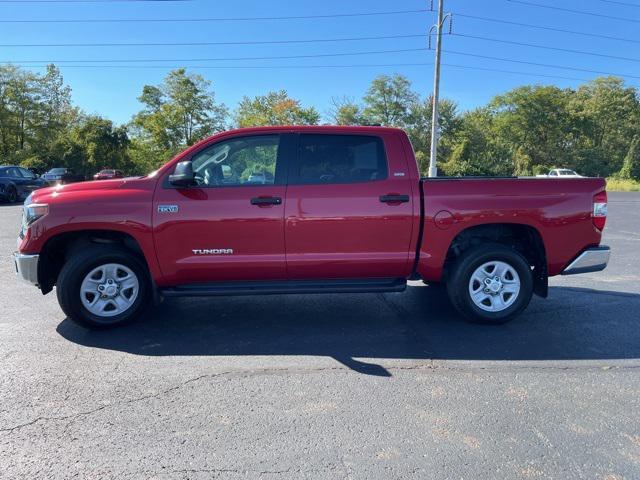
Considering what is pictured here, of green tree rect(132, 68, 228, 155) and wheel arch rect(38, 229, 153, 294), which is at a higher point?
green tree rect(132, 68, 228, 155)

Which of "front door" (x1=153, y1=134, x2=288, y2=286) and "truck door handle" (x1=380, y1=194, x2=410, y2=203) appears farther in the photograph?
"truck door handle" (x1=380, y1=194, x2=410, y2=203)

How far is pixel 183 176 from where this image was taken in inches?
168

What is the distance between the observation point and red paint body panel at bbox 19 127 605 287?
14.5 ft

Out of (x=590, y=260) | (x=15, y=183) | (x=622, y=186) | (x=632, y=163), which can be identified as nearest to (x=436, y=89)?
(x=15, y=183)

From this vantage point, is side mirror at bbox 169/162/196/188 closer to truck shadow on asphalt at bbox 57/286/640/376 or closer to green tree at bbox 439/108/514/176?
truck shadow on asphalt at bbox 57/286/640/376

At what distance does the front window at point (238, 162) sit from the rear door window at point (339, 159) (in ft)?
0.91

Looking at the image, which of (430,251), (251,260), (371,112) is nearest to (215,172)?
(251,260)

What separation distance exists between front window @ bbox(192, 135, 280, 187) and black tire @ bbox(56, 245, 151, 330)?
1.05m

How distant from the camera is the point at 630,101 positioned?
2422 inches

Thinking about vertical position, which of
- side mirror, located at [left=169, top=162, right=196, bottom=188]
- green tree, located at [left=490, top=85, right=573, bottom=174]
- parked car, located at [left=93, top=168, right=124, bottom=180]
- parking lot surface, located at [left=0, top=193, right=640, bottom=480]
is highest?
green tree, located at [left=490, top=85, right=573, bottom=174]

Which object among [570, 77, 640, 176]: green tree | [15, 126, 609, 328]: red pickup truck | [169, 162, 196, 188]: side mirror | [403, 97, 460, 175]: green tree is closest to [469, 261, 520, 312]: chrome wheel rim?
[15, 126, 609, 328]: red pickup truck

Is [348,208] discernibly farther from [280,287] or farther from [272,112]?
[272,112]

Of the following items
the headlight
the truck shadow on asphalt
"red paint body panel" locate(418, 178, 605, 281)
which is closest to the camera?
the truck shadow on asphalt

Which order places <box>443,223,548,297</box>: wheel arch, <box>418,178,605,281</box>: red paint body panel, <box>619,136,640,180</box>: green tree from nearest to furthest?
<box>418,178,605,281</box>: red paint body panel
<box>443,223,548,297</box>: wheel arch
<box>619,136,640,180</box>: green tree
